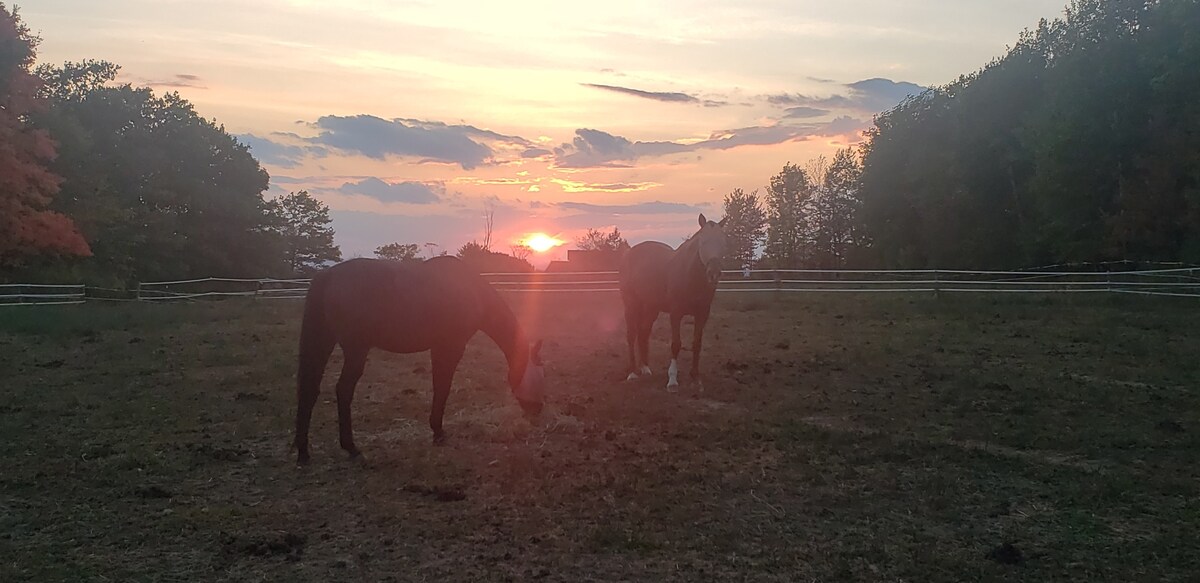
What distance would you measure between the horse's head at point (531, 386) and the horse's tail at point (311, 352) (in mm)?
1755

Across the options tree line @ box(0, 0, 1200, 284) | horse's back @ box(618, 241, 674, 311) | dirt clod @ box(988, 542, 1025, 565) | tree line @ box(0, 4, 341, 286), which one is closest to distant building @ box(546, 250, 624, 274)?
tree line @ box(0, 0, 1200, 284)

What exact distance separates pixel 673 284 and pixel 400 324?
398 cm

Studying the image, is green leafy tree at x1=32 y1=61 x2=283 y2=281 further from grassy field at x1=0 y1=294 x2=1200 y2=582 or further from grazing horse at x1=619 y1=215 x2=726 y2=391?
grazing horse at x1=619 y1=215 x2=726 y2=391

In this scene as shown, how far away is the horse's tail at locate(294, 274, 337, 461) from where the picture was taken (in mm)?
6285

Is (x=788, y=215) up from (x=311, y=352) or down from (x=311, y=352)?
up

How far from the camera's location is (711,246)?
29.7 feet

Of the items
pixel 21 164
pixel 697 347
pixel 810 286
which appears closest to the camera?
pixel 697 347

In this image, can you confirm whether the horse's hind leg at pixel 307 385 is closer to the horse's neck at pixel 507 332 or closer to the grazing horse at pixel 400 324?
the grazing horse at pixel 400 324

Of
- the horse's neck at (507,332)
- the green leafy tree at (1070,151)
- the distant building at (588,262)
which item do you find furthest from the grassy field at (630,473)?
the distant building at (588,262)

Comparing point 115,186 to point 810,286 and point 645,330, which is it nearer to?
point 810,286

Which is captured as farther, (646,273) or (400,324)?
(646,273)

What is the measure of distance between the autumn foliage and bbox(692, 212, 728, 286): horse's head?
23.1 meters

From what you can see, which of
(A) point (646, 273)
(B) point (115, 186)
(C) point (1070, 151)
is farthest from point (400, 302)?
(B) point (115, 186)

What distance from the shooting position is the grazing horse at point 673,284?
9156 millimetres
